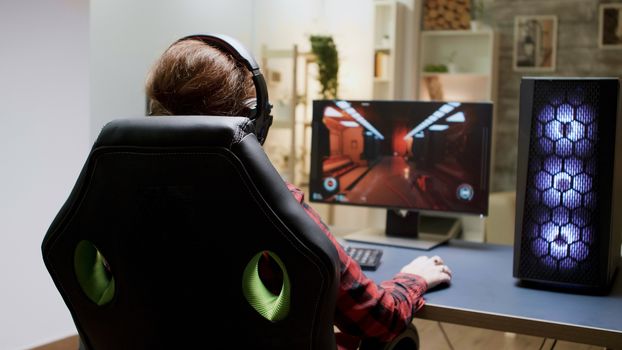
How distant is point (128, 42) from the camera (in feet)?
15.1

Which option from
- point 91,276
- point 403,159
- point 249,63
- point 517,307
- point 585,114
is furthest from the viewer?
point 403,159

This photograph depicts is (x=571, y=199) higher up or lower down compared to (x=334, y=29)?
lower down

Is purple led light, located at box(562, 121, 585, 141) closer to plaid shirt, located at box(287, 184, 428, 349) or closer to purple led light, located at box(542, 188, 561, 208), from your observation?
purple led light, located at box(542, 188, 561, 208)

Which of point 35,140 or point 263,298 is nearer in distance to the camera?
point 263,298

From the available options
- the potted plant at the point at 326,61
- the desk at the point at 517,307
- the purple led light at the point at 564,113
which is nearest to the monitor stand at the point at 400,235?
the desk at the point at 517,307

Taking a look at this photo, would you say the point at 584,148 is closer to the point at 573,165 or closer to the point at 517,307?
the point at 573,165

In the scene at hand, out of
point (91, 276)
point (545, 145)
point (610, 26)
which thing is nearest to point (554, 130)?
point (545, 145)

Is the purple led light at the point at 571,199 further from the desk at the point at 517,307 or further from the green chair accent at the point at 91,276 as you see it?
the green chair accent at the point at 91,276

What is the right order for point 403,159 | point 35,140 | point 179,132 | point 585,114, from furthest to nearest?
point 35,140 < point 403,159 < point 585,114 < point 179,132

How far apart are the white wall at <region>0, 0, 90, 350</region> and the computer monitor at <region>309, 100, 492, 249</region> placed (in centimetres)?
124

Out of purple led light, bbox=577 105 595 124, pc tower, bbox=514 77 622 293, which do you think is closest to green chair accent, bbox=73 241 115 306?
pc tower, bbox=514 77 622 293

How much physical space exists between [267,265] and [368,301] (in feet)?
0.73

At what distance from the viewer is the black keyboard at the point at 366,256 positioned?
1.93 m

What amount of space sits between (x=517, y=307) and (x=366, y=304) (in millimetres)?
408
